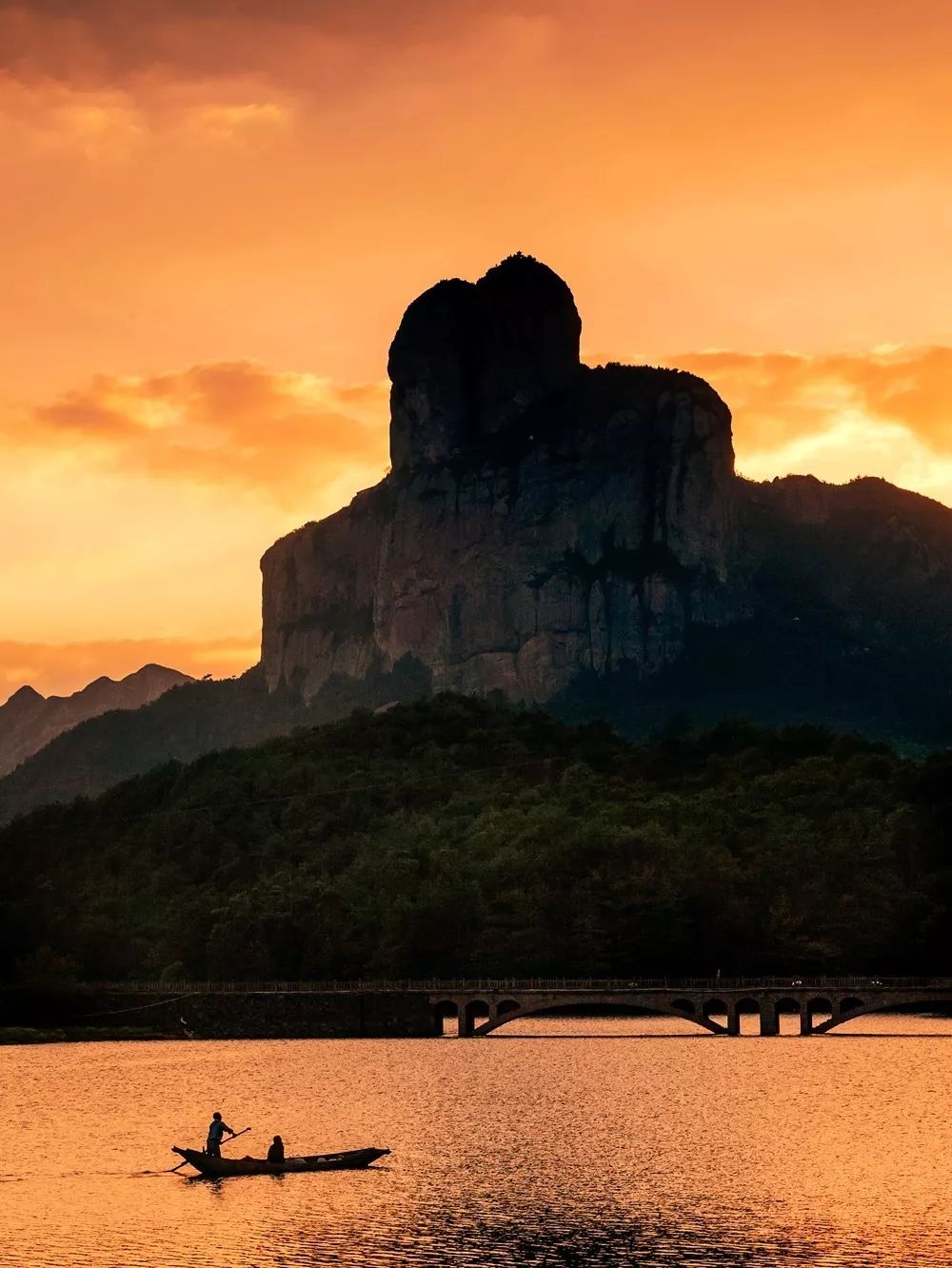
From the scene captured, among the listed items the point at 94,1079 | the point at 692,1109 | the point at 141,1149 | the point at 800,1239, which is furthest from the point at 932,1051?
the point at 800,1239

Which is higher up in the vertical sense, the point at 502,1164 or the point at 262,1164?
the point at 262,1164

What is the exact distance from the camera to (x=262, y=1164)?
10325 centimetres

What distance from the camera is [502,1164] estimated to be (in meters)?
109

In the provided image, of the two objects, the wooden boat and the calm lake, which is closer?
the calm lake

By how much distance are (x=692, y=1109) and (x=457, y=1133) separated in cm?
1970

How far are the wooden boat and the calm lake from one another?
0.98 m

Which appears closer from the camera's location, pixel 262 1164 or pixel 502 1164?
pixel 262 1164

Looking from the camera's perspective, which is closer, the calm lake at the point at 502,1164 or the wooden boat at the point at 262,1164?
the calm lake at the point at 502,1164

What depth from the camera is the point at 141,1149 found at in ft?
386

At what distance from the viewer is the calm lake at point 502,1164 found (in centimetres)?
8431

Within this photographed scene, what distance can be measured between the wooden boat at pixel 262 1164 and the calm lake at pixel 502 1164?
38.4 inches

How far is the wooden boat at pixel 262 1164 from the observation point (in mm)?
103000

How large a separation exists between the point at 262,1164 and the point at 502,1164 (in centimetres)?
1296

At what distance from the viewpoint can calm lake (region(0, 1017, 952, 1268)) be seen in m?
84.3
